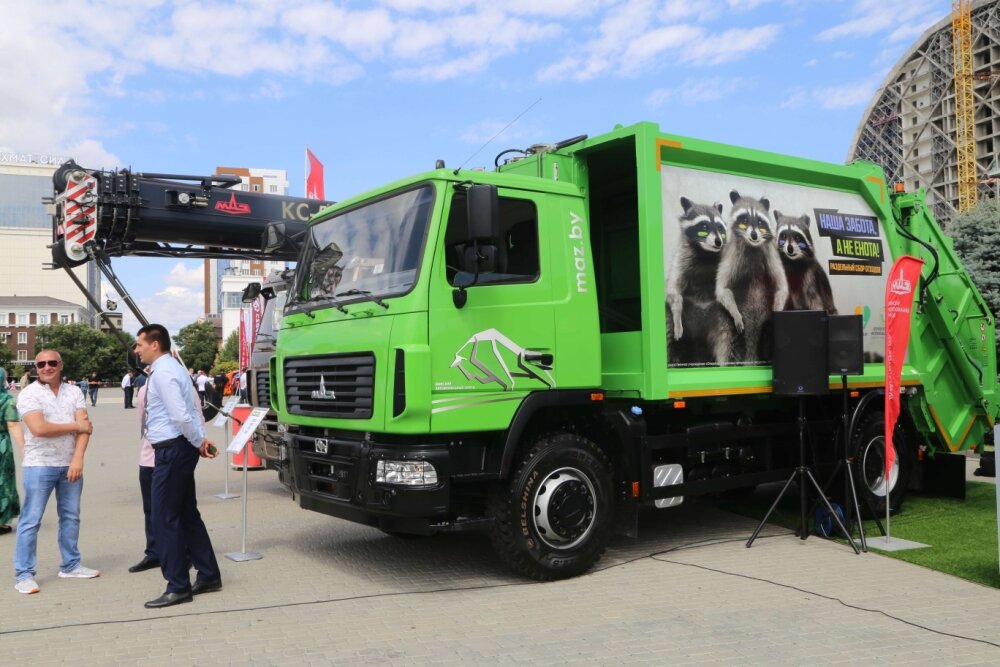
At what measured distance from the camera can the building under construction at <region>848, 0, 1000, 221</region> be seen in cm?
7481

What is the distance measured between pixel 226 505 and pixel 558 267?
615cm

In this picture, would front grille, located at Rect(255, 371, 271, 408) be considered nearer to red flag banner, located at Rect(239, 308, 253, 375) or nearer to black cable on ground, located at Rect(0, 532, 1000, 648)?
red flag banner, located at Rect(239, 308, 253, 375)

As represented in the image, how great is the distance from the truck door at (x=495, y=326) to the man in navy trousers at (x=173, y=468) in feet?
5.77

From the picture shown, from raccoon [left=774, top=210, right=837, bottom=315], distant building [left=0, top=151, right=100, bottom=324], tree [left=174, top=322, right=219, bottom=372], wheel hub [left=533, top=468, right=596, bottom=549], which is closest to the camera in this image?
wheel hub [left=533, top=468, right=596, bottom=549]

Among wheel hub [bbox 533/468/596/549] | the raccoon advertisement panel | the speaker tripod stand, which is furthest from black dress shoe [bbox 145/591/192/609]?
the speaker tripod stand

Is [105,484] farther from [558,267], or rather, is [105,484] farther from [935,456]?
[935,456]

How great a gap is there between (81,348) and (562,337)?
113 m

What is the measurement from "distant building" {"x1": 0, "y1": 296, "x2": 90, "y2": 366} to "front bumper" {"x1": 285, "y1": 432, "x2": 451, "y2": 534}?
5659 inches

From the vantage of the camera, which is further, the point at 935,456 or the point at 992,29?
the point at 992,29

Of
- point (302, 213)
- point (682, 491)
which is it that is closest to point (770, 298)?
point (682, 491)

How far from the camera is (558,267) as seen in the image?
249 inches

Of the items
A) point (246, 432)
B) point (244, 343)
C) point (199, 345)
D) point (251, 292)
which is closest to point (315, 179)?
point (244, 343)

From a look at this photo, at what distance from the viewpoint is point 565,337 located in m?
6.33

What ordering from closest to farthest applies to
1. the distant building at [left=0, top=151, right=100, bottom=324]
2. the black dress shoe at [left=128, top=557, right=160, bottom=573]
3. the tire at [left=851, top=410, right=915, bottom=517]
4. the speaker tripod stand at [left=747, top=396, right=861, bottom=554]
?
the black dress shoe at [left=128, top=557, right=160, bottom=573] < the speaker tripod stand at [left=747, top=396, right=861, bottom=554] < the tire at [left=851, top=410, right=915, bottom=517] < the distant building at [left=0, top=151, right=100, bottom=324]
